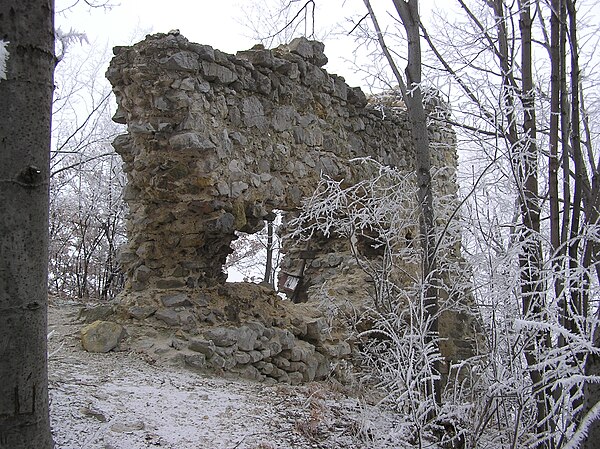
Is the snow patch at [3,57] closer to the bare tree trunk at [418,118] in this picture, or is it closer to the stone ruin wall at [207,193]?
the bare tree trunk at [418,118]

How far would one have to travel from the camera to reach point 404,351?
2.55 metres

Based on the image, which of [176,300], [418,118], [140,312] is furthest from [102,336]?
[418,118]

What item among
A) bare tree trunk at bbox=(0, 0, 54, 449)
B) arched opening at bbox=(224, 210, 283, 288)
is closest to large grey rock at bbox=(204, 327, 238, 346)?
bare tree trunk at bbox=(0, 0, 54, 449)

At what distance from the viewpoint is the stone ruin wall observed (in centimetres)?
440

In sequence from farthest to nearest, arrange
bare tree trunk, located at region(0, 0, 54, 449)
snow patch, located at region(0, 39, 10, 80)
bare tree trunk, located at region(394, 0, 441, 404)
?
1. bare tree trunk, located at region(394, 0, 441, 404)
2. bare tree trunk, located at region(0, 0, 54, 449)
3. snow patch, located at region(0, 39, 10, 80)

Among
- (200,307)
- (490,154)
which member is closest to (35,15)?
(490,154)

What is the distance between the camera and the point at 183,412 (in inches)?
113

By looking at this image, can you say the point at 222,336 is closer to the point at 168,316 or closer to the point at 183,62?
the point at 168,316

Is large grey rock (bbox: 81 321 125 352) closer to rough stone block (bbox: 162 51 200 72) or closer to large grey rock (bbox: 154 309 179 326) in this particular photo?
large grey rock (bbox: 154 309 179 326)

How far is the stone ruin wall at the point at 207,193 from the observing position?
14.4 ft

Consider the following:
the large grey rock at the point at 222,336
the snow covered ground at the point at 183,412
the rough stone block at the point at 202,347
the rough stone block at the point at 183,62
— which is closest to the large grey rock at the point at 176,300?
the large grey rock at the point at 222,336

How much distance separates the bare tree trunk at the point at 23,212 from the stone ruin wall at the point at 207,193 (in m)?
2.37

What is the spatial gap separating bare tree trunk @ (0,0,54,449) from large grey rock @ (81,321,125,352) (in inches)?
95.2

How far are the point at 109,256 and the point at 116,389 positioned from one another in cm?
782
